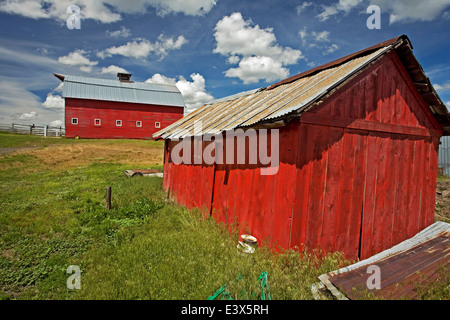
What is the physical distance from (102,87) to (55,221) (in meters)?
27.4

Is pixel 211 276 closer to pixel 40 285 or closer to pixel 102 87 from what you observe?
pixel 40 285

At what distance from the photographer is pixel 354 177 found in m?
5.46

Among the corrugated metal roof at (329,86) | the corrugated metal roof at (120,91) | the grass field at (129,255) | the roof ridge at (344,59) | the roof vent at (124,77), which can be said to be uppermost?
the roof vent at (124,77)

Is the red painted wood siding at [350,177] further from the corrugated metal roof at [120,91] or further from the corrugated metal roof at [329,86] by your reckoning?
the corrugated metal roof at [120,91]

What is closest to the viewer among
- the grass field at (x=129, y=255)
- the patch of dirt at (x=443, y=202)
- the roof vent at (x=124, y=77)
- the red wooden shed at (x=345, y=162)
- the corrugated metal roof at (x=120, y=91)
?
the grass field at (x=129, y=255)

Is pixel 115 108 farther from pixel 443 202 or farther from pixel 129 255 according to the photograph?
pixel 443 202

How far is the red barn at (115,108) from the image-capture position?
29.1 m

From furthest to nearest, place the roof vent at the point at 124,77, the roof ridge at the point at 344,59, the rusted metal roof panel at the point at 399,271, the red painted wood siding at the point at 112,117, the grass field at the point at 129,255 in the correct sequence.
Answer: the roof vent at the point at 124,77
the red painted wood siding at the point at 112,117
the roof ridge at the point at 344,59
the grass field at the point at 129,255
the rusted metal roof panel at the point at 399,271

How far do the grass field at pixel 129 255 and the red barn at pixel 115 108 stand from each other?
20.6m

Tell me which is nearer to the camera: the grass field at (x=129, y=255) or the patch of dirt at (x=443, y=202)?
the grass field at (x=129, y=255)

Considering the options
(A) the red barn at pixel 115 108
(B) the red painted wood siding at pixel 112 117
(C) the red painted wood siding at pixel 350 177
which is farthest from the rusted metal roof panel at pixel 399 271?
(A) the red barn at pixel 115 108

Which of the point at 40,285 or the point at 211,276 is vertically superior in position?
the point at 211,276
